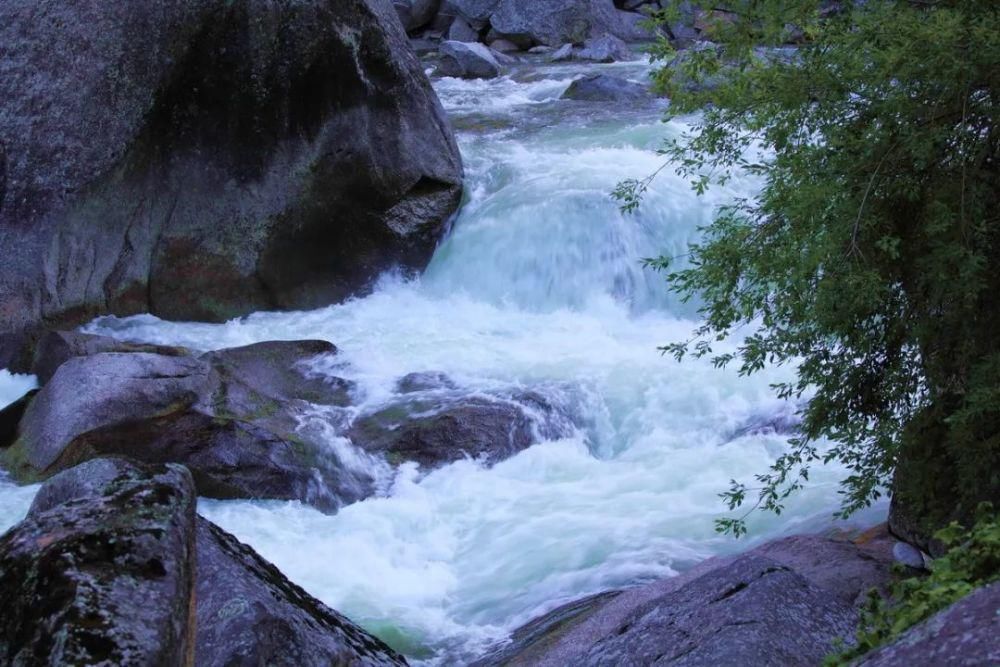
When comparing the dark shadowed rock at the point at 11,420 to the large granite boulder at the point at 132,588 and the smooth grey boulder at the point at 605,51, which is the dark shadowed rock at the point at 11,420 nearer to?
the large granite boulder at the point at 132,588

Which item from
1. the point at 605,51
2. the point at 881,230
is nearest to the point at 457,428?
the point at 881,230

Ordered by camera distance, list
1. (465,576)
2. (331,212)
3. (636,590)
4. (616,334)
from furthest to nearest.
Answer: (331,212) < (616,334) < (465,576) < (636,590)

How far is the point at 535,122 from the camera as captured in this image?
66.6 feet

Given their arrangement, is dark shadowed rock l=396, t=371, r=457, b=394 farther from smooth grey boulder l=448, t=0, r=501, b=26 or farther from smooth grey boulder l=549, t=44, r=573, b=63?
smooth grey boulder l=448, t=0, r=501, b=26

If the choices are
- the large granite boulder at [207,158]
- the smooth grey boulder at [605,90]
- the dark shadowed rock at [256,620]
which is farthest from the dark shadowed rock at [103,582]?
the smooth grey boulder at [605,90]

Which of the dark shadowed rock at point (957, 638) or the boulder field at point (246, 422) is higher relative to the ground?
the dark shadowed rock at point (957, 638)

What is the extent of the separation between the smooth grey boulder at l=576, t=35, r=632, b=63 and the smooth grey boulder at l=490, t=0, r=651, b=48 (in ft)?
4.68

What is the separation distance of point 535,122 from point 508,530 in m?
12.6

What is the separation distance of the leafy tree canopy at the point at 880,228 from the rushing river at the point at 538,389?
2389 millimetres

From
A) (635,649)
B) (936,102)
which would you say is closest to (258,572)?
(635,649)

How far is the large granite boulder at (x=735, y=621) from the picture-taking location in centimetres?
445

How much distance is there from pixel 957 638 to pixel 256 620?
8.47 feet

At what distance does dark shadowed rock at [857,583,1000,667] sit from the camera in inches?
110

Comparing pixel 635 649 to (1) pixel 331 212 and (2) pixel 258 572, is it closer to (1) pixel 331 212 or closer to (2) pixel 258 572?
(2) pixel 258 572
